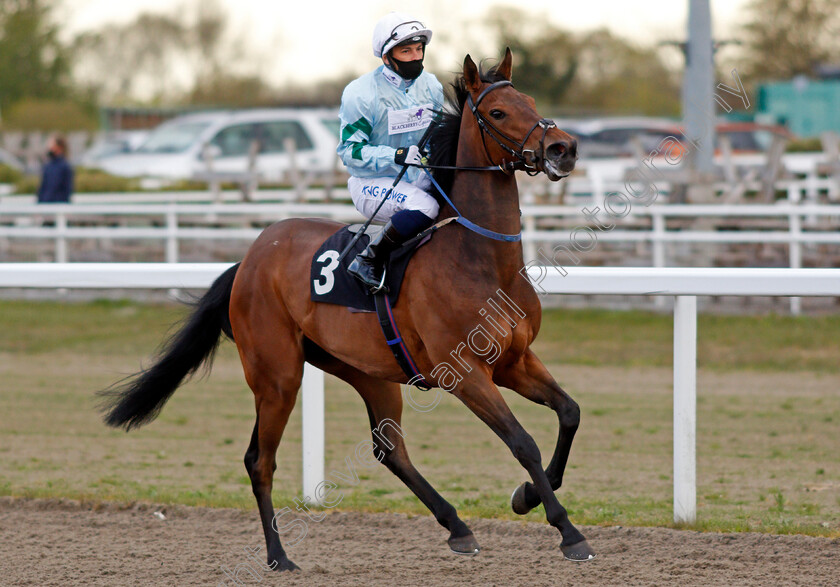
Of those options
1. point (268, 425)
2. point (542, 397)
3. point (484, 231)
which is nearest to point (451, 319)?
point (484, 231)

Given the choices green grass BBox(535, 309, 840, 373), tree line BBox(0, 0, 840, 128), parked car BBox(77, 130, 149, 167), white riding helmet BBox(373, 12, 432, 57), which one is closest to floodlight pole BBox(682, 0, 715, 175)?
green grass BBox(535, 309, 840, 373)

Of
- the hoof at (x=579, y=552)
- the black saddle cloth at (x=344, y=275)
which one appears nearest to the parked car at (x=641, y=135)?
the black saddle cloth at (x=344, y=275)

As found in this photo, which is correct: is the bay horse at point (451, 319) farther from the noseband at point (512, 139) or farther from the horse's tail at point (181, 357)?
the horse's tail at point (181, 357)

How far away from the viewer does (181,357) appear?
16.6ft

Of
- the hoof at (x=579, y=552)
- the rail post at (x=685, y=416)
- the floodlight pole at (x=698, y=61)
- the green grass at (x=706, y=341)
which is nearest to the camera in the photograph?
the hoof at (x=579, y=552)

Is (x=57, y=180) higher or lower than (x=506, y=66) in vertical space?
lower

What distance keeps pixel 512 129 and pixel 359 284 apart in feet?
3.02

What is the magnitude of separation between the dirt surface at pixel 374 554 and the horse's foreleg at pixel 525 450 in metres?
0.33

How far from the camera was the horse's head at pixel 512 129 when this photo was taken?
3.71 meters

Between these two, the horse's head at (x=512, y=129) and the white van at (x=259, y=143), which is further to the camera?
the white van at (x=259, y=143)

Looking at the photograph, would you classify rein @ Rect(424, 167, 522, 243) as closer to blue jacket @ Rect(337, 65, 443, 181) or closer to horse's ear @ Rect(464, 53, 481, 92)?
blue jacket @ Rect(337, 65, 443, 181)

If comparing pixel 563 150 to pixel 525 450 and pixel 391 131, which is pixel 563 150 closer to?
pixel 391 131

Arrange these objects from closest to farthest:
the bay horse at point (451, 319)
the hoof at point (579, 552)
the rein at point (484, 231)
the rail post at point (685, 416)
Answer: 1. the hoof at point (579, 552)
2. the bay horse at point (451, 319)
3. the rein at point (484, 231)
4. the rail post at point (685, 416)

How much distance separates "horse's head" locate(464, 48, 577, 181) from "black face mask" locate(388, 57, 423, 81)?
282mm
